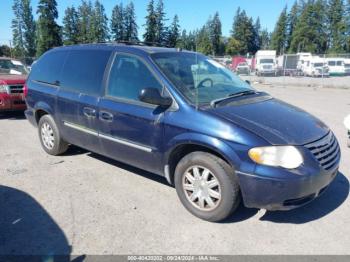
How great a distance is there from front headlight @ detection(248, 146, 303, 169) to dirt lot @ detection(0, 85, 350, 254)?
2.59ft

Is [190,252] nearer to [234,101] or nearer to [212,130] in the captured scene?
[212,130]

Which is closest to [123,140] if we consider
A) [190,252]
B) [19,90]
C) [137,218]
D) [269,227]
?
[137,218]

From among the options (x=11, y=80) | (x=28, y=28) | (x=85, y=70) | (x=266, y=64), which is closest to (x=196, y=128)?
(x=85, y=70)

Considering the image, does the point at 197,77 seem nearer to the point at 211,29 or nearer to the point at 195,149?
the point at 195,149

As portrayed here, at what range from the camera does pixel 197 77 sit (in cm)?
422

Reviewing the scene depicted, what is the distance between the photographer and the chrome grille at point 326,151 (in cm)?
340

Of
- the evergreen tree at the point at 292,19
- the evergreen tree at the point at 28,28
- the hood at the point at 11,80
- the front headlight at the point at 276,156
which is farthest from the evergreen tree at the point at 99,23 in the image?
the front headlight at the point at 276,156

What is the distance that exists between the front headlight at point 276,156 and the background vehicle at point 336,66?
4005 cm

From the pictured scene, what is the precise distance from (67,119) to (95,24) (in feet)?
250

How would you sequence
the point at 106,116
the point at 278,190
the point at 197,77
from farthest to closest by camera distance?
the point at 106,116, the point at 197,77, the point at 278,190

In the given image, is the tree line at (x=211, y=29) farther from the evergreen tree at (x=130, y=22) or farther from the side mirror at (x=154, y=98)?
the side mirror at (x=154, y=98)

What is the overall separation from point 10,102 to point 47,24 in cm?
5522

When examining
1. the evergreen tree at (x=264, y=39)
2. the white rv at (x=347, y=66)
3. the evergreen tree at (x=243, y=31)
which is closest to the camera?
the white rv at (x=347, y=66)

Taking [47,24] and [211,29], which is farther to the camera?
[211,29]
